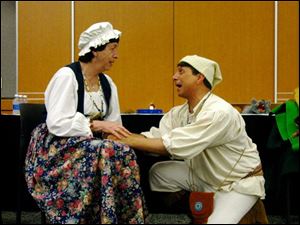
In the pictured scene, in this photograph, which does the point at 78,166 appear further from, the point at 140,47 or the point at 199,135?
the point at 140,47

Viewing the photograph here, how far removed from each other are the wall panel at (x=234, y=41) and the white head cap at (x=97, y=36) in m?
3.11

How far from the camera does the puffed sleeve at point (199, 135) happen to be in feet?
6.28


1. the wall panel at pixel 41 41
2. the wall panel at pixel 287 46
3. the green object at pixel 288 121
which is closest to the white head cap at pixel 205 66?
the green object at pixel 288 121

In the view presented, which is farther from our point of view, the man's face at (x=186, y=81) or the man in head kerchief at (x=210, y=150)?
the man's face at (x=186, y=81)

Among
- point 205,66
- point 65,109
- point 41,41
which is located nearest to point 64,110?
point 65,109

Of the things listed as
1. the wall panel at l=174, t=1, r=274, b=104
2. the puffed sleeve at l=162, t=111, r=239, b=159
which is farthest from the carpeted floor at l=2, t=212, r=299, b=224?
the wall panel at l=174, t=1, r=274, b=104

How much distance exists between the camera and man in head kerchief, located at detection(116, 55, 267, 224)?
194 cm

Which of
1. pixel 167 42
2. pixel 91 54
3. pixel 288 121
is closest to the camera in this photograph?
pixel 288 121

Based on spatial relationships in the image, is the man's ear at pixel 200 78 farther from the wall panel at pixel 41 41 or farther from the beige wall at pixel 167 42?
the wall panel at pixel 41 41

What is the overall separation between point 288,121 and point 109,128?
833mm

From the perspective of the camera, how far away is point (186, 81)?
6.97 ft

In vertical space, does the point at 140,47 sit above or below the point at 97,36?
above

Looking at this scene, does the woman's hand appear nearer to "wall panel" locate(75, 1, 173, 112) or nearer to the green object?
the green object

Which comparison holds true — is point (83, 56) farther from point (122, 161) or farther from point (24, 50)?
point (24, 50)
